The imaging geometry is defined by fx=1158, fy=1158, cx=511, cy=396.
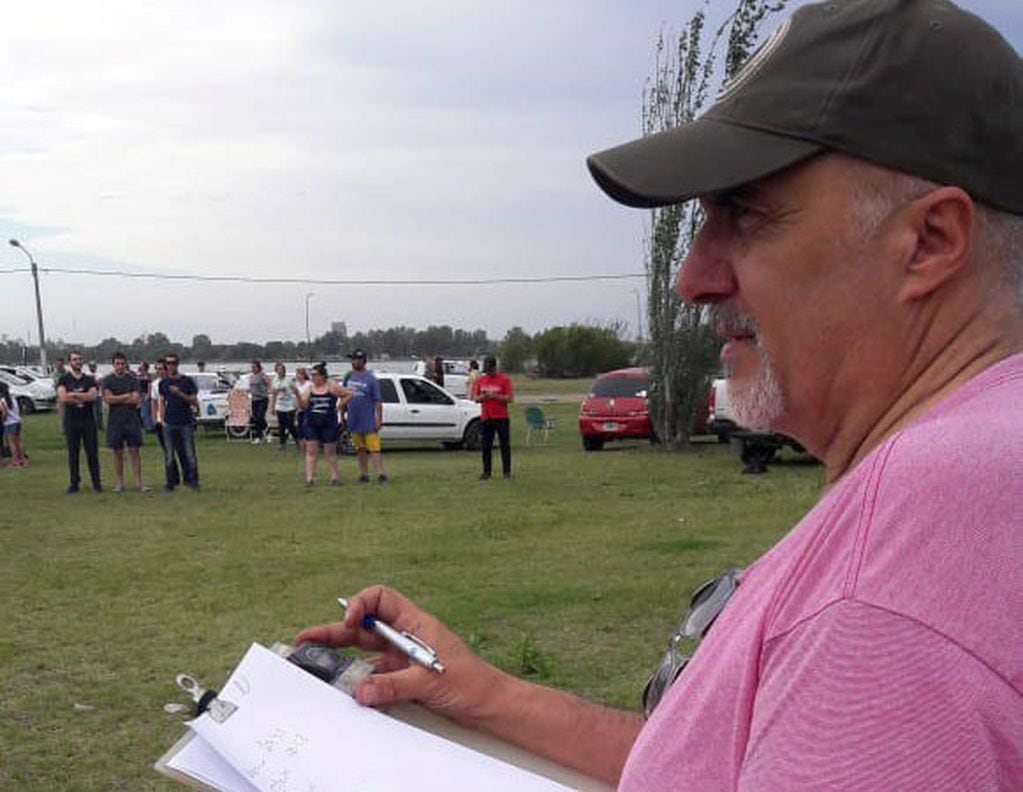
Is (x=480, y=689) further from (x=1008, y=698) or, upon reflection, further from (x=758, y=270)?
(x=1008, y=698)

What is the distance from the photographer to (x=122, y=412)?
1539 centimetres

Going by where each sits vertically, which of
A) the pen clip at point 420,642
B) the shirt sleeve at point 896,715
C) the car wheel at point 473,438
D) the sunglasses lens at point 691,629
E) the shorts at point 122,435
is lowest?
the car wheel at point 473,438

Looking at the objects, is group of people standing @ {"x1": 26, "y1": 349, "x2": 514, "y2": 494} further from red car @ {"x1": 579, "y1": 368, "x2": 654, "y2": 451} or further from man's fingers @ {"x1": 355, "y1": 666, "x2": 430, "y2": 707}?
man's fingers @ {"x1": 355, "y1": 666, "x2": 430, "y2": 707}

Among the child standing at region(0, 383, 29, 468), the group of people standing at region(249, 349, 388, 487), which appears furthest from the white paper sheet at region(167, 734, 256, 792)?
the child standing at region(0, 383, 29, 468)

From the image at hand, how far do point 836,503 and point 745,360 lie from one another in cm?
37

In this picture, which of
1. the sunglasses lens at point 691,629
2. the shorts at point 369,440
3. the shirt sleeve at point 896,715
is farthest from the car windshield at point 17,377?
the shirt sleeve at point 896,715

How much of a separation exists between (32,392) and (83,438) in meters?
24.0

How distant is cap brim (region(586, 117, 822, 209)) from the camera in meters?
1.15

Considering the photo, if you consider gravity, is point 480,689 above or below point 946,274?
below

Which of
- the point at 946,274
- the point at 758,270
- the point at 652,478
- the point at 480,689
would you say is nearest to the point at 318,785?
the point at 480,689

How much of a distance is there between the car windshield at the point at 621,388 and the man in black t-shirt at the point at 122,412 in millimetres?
9416

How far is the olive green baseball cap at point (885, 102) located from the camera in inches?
43.4

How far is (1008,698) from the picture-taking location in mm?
867

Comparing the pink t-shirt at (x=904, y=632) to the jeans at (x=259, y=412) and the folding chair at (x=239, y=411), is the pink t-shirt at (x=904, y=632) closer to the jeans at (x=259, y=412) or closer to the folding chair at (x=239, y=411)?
the jeans at (x=259, y=412)
